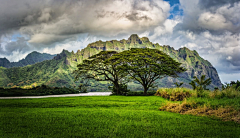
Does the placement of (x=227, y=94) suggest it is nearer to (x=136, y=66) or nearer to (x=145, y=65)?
(x=136, y=66)

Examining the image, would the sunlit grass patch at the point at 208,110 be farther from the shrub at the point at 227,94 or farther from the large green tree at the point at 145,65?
the large green tree at the point at 145,65

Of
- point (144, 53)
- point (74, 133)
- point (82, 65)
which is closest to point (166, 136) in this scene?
point (74, 133)

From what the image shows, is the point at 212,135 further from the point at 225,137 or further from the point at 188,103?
the point at 188,103

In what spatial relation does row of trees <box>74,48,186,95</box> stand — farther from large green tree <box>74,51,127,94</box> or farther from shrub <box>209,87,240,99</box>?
shrub <box>209,87,240,99</box>

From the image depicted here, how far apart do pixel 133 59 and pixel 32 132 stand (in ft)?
89.6

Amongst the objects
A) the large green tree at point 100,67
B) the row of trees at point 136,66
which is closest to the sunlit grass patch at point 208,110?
the row of trees at point 136,66

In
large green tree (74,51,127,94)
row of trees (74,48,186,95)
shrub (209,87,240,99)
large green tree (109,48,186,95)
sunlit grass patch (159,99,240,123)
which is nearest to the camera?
sunlit grass patch (159,99,240,123)

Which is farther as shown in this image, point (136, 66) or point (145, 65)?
point (145, 65)

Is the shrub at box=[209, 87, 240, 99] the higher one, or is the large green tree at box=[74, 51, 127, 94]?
the large green tree at box=[74, 51, 127, 94]

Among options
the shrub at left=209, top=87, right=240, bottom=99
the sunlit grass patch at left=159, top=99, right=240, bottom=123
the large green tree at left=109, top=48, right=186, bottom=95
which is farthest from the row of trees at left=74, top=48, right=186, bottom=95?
the sunlit grass patch at left=159, top=99, right=240, bottom=123

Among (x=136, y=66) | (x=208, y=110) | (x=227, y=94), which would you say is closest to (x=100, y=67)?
(x=136, y=66)

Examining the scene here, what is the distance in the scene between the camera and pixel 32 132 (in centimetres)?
704

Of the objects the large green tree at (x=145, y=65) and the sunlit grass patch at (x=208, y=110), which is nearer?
the sunlit grass patch at (x=208, y=110)

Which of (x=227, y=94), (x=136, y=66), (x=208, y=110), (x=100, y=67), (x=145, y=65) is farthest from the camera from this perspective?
(x=100, y=67)
